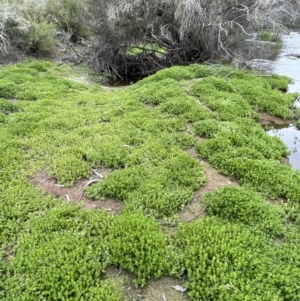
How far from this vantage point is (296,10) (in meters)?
11.7

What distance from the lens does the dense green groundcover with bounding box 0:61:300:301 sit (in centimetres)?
347

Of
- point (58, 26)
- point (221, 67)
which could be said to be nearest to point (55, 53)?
point (58, 26)

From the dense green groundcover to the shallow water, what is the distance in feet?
1.55

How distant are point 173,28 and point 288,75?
15.9ft

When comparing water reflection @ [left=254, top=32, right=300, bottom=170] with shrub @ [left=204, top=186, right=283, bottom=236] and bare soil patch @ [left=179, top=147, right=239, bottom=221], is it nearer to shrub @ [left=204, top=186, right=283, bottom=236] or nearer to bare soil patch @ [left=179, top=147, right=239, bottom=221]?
bare soil patch @ [left=179, top=147, right=239, bottom=221]

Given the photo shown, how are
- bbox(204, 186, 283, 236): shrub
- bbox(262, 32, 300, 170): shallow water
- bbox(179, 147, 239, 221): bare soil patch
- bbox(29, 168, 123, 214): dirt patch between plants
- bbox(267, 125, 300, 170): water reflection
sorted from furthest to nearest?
1. bbox(262, 32, 300, 170): shallow water
2. bbox(267, 125, 300, 170): water reflection
3. bbox(29, 168, 123, 214): dirt patch between plants
4. bbox(179, 147, 239, 221): bare soil patch
5. bbox(204, 186, 283, 236): shrub

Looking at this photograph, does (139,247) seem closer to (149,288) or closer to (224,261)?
(149,288)

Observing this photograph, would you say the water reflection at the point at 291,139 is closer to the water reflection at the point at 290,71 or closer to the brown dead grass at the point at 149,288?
the water reflection at the point at 290,71

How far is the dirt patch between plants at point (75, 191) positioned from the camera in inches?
185

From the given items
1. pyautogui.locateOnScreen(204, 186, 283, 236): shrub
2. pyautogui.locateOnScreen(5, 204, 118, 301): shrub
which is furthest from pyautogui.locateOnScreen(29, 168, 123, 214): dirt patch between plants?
pyautogui.locateOnScreen(204, 186, 283, 236): shrub

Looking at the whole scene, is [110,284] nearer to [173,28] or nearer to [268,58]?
[173,28]

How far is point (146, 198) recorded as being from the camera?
468 centimetres

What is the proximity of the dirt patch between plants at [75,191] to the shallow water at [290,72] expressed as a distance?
3.78 metres

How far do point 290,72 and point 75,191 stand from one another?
1093cm
